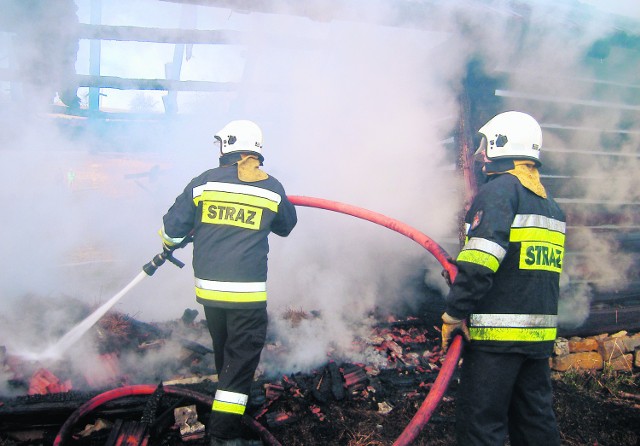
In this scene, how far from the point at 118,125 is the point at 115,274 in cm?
366

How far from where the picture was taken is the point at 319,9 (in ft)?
13.6

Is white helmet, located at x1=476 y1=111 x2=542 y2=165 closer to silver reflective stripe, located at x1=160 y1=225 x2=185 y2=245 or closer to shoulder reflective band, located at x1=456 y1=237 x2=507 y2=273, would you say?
shoulder reflective band, located at x1=456 y1=237 x2=507 y2=273

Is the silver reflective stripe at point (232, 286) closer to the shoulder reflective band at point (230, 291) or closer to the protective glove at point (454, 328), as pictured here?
the shoulder reflective band at point (230, 291)

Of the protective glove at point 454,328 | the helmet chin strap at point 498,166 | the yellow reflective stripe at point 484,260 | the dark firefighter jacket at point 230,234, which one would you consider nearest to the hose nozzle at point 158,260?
the dark firefighter jacket at point 230,234

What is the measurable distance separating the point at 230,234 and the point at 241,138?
882 millimetres

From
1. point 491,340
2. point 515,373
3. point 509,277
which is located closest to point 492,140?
point 509,277

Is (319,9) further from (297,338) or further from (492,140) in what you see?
(297,338)

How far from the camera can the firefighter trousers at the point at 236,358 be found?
275cm

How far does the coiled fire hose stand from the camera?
245 centimetres

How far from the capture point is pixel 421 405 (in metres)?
3.23

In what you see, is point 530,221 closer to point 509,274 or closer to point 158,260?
point 509,274

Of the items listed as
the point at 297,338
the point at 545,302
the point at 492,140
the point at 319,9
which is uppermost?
the point at 319,9

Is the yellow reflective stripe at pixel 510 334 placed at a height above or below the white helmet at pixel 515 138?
below

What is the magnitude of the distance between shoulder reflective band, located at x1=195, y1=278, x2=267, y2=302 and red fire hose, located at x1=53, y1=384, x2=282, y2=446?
3.45 feet
